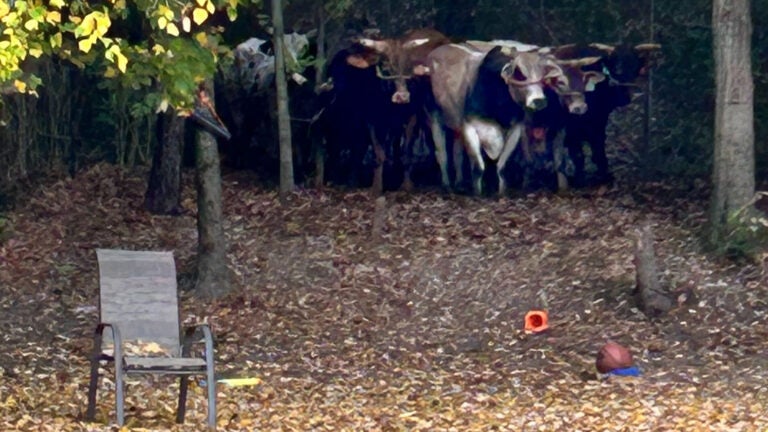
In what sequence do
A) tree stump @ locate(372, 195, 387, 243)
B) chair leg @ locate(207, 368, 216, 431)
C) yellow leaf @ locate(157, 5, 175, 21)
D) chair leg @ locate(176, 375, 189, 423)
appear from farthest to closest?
tree stump @ locate(372, 195, 387, 243)
chair leg @ locate(176, 375, 189, 423)
chair leg @ locate(207, 368, 216, 431)
yellow leaf @ locate(157, 5, 175, 21)

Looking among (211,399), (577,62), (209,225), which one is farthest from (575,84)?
(211,399)

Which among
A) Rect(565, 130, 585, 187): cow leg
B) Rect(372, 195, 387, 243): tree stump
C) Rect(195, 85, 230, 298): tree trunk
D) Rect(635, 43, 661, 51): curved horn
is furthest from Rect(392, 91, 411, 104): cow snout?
Rect(195, 85, 230, 298): tree trunk

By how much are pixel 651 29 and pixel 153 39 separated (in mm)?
9724

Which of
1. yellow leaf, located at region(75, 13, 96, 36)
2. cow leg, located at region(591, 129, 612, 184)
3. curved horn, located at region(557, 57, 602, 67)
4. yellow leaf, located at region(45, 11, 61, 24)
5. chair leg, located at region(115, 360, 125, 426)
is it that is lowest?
chair leg, located at region(115, 360, 125, 426)

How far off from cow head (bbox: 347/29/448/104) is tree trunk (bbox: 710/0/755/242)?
4.75 m

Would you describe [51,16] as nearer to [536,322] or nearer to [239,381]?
[239,381]

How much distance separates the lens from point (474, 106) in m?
18.6

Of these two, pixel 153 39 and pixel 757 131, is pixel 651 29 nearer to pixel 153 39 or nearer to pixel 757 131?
pixel 757 131

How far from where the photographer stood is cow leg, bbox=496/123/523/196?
18.4 metres

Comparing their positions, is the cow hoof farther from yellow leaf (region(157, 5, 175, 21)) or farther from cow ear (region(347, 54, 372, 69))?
yellow leaf (region(157, 5, 175, 21))

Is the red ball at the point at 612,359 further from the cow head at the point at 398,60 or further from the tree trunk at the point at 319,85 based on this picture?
the tree trunk at the point at 319,85

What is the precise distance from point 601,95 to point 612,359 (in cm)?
749

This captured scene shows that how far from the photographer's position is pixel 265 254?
1605 cm

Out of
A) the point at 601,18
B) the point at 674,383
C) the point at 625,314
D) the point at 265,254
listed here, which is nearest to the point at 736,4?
the point at 625,314
